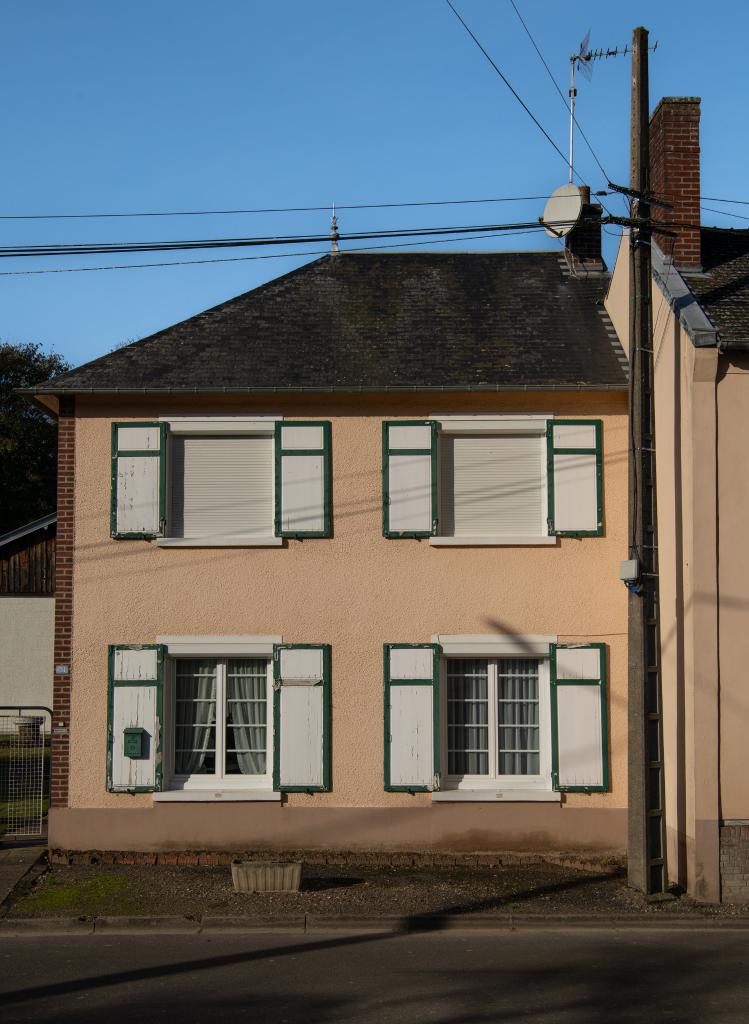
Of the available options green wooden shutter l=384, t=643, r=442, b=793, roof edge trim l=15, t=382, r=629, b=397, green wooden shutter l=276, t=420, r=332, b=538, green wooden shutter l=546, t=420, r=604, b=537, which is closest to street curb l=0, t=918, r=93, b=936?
green wooden shutter l=384, t=643, r=442, b=793

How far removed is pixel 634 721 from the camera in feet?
35.5

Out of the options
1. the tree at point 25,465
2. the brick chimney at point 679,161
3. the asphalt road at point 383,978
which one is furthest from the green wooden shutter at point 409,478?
the tree at point 25,465

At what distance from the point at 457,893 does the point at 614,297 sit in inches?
286

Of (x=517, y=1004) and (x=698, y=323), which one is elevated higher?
(x=698, y=323)

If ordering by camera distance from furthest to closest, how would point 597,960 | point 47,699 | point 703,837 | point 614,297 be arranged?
point 47,699, point 614,297, point 703,837, point 597,960

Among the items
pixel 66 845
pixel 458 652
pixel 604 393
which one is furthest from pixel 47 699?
pixel 604 393

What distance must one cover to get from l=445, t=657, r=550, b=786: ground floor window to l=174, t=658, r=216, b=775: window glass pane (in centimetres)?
268

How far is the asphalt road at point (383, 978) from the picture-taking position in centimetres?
755

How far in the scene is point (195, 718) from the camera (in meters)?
13.1

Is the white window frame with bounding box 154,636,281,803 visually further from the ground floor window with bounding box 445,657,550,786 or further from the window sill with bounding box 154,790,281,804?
the ground floor window with bounding box 445,657,550,786

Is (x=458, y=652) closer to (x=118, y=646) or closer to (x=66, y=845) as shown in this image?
(x=118, y=646)

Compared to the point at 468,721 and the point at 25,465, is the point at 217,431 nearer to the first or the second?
the point at 468,721

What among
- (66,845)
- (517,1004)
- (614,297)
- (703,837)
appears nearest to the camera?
(517,1004)

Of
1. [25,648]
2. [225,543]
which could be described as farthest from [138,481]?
[25,648]
